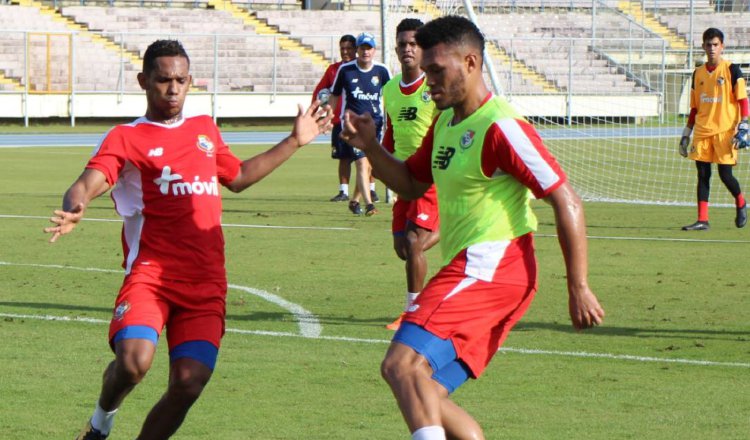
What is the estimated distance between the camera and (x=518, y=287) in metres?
5.29

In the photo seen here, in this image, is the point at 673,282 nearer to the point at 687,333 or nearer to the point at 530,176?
the point at 687,333

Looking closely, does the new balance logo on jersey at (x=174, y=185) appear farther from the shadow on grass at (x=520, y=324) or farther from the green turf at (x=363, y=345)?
the shadow on grass at (x=520, y=324)

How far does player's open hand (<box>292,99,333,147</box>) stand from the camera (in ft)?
21.1

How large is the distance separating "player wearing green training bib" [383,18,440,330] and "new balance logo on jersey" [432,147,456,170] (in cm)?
303

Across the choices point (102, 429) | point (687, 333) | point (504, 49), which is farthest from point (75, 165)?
point (102, 429)

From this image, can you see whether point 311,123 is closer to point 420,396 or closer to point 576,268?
point 576,268

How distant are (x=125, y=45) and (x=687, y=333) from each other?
3429 cm

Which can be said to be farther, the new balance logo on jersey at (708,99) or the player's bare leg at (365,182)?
the player's bare leg at (365,182)

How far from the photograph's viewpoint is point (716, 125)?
1583cm

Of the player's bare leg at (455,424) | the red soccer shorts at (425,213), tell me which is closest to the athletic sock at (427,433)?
the player's bare leg at (455,424)

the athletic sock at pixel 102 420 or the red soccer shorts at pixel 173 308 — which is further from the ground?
the red soccer shorts at pixel 173 308

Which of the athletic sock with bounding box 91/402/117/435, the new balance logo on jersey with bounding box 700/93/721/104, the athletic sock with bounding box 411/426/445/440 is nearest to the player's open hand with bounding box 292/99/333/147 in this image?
the athletic sock with bounding box 91/402/117/435

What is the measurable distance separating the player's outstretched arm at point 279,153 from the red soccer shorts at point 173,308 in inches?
26.1

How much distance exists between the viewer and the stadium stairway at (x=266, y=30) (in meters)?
44.8
